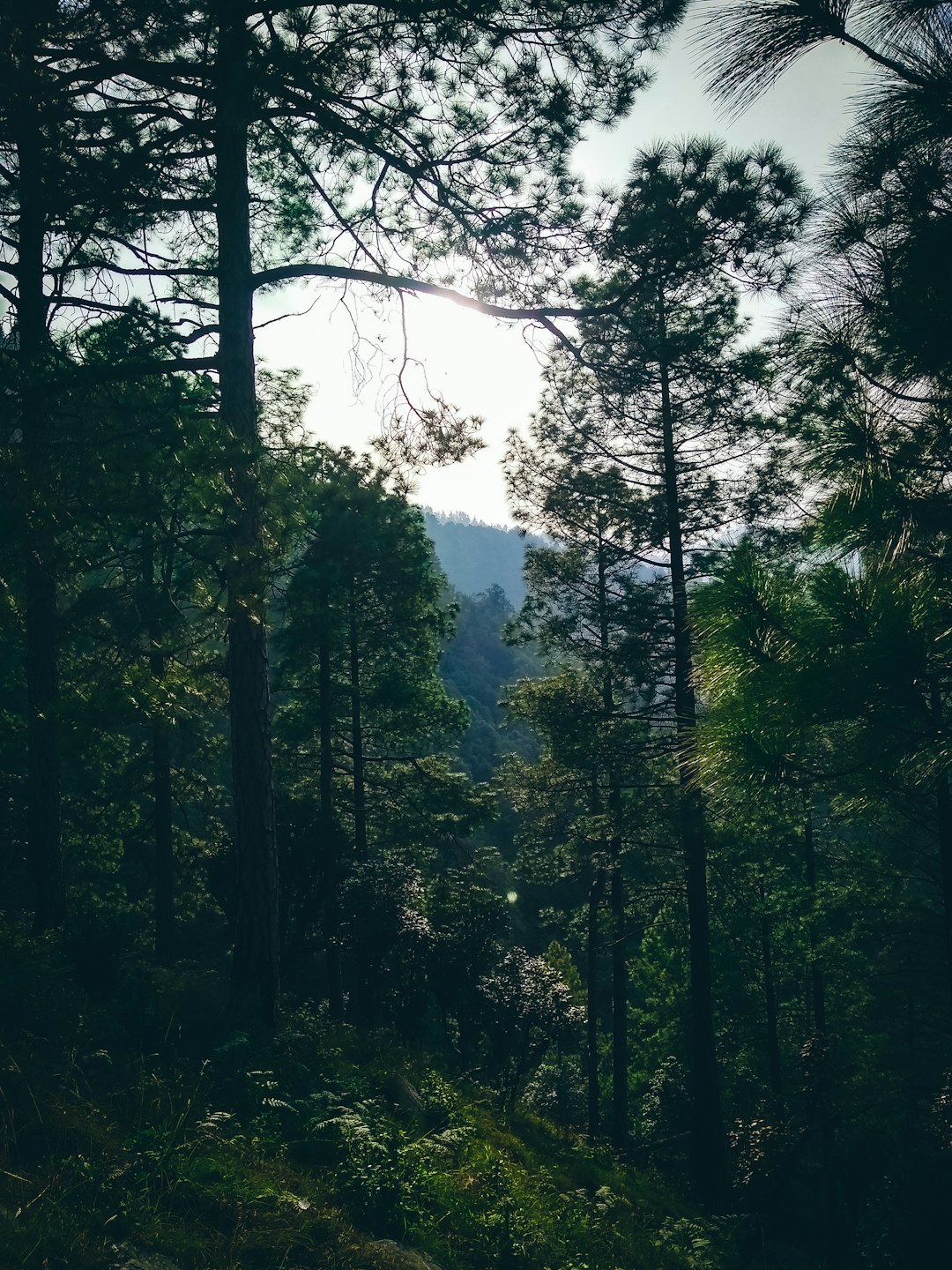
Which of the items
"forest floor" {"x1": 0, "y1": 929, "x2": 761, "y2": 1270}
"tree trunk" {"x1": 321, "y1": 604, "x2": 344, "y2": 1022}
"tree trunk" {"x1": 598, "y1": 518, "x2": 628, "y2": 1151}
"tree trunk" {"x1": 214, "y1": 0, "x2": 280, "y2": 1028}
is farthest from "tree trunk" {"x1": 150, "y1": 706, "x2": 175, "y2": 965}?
"tree trunk" {"x1": 598, "y1": 518, "x2": 628, "y2": 1151}

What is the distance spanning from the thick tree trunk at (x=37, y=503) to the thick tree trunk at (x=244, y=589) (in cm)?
133

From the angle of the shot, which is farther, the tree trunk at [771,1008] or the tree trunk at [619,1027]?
the tree trunk at [771,1008]

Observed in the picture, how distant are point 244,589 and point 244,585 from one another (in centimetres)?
5

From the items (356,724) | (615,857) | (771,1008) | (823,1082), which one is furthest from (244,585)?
(771,1008)

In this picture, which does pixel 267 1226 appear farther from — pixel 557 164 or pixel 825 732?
pixel 557 164

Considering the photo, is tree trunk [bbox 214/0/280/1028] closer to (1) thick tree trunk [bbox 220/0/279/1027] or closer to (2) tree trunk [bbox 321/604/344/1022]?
(1) thick tree trunk [bbox 220/0/279/1027]

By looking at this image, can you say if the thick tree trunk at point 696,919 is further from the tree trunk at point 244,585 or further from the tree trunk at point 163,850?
the tree trunk at point 163,850

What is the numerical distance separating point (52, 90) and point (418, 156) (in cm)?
275

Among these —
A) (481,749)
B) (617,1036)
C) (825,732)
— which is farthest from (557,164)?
(481,749)

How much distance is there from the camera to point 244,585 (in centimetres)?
577


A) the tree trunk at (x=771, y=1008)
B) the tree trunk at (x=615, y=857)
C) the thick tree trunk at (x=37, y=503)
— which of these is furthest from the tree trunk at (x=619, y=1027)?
the thick tree trunk at (x=37, y=503)

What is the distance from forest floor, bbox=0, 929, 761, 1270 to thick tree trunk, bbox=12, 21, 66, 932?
2028 millimetres

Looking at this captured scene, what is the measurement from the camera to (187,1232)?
2957 mm

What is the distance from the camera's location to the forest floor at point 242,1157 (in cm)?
292
